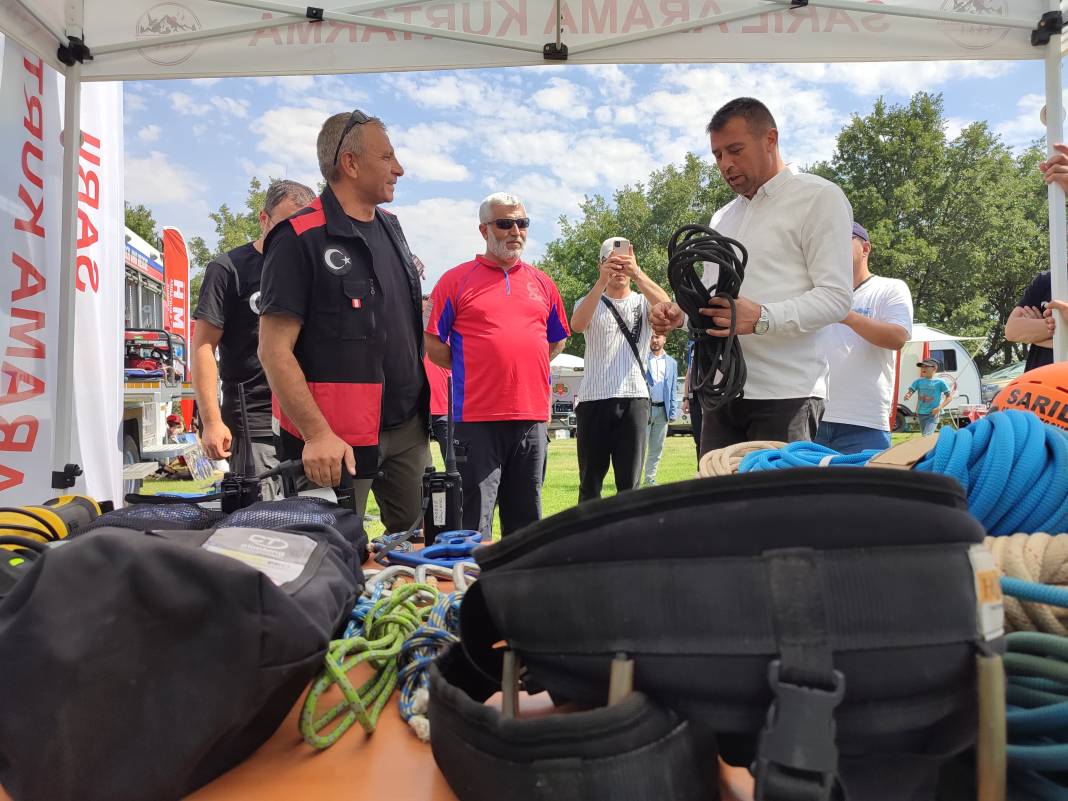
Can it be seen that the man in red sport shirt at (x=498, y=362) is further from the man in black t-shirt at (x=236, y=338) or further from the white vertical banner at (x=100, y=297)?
the white vertical banner at (x=100, y=297)

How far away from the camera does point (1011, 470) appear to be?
Result: 1.03 metres

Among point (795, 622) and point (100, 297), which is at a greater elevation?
point (100, 297)

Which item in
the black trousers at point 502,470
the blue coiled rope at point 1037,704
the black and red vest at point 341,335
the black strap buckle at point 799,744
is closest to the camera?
the black strap buckle at point 799,744

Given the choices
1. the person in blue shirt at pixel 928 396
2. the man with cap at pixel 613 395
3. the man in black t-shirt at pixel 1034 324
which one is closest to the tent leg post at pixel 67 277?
the man with cap at pixel 613 395

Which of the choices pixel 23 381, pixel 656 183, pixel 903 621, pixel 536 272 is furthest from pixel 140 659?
pixel 656 183

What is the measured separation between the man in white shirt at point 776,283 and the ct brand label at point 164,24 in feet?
7.75

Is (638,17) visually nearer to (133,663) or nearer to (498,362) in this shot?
(498,362)

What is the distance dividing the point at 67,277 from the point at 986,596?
3.64m

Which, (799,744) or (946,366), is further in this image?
(946,366)

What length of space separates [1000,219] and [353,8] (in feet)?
122

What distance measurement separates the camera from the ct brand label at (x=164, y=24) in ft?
10.0

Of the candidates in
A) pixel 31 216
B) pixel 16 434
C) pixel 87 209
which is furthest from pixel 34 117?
pixel 16 434

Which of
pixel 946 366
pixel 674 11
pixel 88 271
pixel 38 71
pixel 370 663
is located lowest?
pixel 370 663

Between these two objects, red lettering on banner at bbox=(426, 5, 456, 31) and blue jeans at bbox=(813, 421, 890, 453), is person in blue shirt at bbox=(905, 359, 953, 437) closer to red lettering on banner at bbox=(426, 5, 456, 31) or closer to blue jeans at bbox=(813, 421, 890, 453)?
blue jeans at bbox=(813, 421, 890, 453)
